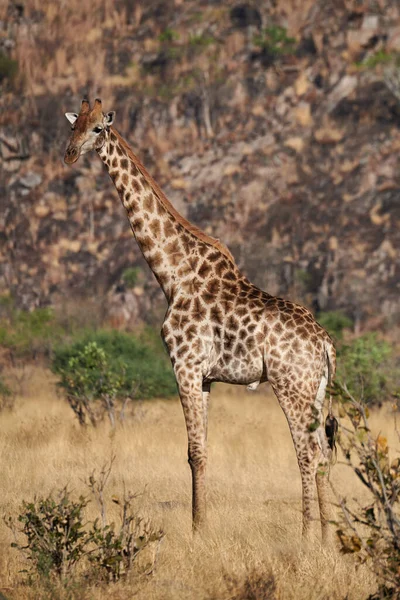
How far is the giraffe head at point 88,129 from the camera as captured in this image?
898 centimetres

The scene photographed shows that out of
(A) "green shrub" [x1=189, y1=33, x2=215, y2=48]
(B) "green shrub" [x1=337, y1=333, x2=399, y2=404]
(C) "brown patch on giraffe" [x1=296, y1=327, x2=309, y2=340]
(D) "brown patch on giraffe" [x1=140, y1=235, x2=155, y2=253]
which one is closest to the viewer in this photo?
(C) "brown patch on giraffe" [x1=296, y1=327, x2=309, y2=340]

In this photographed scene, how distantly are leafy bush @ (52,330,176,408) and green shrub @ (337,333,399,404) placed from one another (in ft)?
11.8

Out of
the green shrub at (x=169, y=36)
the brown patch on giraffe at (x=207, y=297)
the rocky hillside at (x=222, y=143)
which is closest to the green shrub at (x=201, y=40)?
the rocky hillside at (x=222, y=143)

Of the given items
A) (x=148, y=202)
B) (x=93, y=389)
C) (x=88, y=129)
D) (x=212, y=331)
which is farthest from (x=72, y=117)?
(x=93, y=389)

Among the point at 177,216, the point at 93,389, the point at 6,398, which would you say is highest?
the point at 177,216

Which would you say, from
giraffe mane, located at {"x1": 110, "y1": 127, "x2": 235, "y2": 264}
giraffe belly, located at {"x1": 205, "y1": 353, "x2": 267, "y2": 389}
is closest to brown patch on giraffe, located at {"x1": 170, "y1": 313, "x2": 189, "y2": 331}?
giraffe belly, located at {"x1": 205, "y1": 353, "x2": 267, "y2": 389}

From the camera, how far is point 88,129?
29.7ft

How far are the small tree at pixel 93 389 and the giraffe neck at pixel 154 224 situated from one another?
5749 millimetres

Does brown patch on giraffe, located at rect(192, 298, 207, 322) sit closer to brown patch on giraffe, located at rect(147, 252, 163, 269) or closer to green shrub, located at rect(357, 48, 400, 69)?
brown patch on giraffe, located at rect(147, 252, 163, 269)

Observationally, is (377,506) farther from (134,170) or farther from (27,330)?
(27,330)

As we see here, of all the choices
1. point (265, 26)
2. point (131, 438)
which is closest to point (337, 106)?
point (265, 26)

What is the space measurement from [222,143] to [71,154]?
2920 cm

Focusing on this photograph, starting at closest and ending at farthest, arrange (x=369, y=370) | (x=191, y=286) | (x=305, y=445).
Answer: (x=305, y=445)
(x=191, y=286)
(x=369, y=370)

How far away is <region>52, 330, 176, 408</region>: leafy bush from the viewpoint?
750 inches
